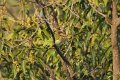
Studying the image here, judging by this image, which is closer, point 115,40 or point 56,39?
point 115,40

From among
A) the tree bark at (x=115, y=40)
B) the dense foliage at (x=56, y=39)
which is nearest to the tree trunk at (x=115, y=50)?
the tree bark at (x=115, y=40)

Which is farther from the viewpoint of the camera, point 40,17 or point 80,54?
point 80,54

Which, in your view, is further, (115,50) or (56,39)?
(56,39)

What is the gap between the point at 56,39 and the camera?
3227 millimetres

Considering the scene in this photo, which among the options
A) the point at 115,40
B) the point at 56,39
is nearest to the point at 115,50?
the point at 115,40

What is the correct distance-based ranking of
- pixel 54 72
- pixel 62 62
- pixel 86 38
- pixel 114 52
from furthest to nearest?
1. pixel 54 72
2. pixel 62 62
3. pixel 86 38
4. pixel 114 52

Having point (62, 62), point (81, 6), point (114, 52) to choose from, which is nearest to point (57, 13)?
point (81, 6)

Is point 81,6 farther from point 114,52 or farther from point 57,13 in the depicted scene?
point 114,52

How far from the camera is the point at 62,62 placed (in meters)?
3.46

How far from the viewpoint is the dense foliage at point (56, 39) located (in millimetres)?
3182

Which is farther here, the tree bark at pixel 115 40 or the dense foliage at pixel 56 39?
the dense foliage at pixel 56 39

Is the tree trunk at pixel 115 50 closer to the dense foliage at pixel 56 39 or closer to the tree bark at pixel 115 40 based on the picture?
the tree bark at pixel 115 40

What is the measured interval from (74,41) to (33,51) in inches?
15.5

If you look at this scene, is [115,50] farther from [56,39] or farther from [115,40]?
[56,39]
